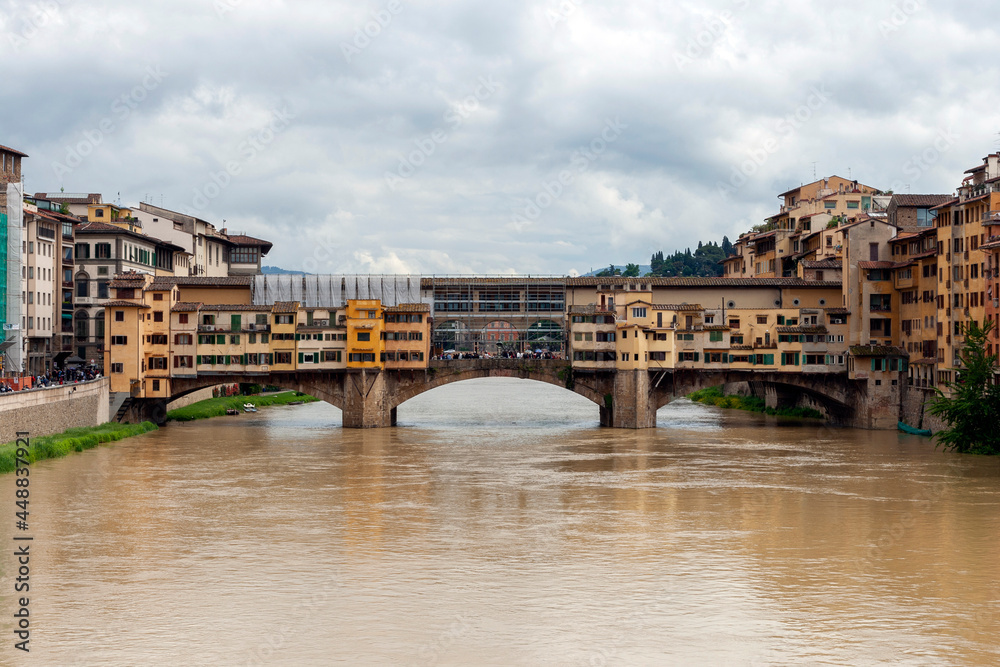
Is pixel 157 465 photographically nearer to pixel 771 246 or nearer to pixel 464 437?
pixel 464 437

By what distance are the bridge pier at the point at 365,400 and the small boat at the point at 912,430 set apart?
2693 cm

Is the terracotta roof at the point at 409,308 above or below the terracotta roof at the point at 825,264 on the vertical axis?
below

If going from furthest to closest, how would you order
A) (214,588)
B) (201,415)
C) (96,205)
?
(96,205)
(201,415)
(214,588)

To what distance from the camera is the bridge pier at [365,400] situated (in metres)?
61.1

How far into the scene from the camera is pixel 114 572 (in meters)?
26.7

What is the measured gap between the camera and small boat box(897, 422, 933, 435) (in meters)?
56.5

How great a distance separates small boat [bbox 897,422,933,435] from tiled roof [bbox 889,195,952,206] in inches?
511

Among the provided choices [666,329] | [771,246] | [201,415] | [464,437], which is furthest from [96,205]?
[771,246]

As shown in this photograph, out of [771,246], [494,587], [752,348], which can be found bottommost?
[494,587]

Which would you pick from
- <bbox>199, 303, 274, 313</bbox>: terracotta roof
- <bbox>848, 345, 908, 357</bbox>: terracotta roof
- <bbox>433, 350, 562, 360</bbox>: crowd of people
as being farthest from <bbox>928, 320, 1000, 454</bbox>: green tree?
<bbox>199, 303, 274, 313</bbox>: terracotta roof

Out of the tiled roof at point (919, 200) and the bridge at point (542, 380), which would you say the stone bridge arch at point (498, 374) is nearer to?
the bridge at point (542, 380)

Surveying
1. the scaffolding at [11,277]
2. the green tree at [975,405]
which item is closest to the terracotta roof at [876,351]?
the green tree at [975,405]

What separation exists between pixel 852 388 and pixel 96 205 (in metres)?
50.8

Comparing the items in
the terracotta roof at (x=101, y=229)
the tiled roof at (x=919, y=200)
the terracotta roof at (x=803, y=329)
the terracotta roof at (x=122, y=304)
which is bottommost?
the terracotta roof at (x=803, y=329)
